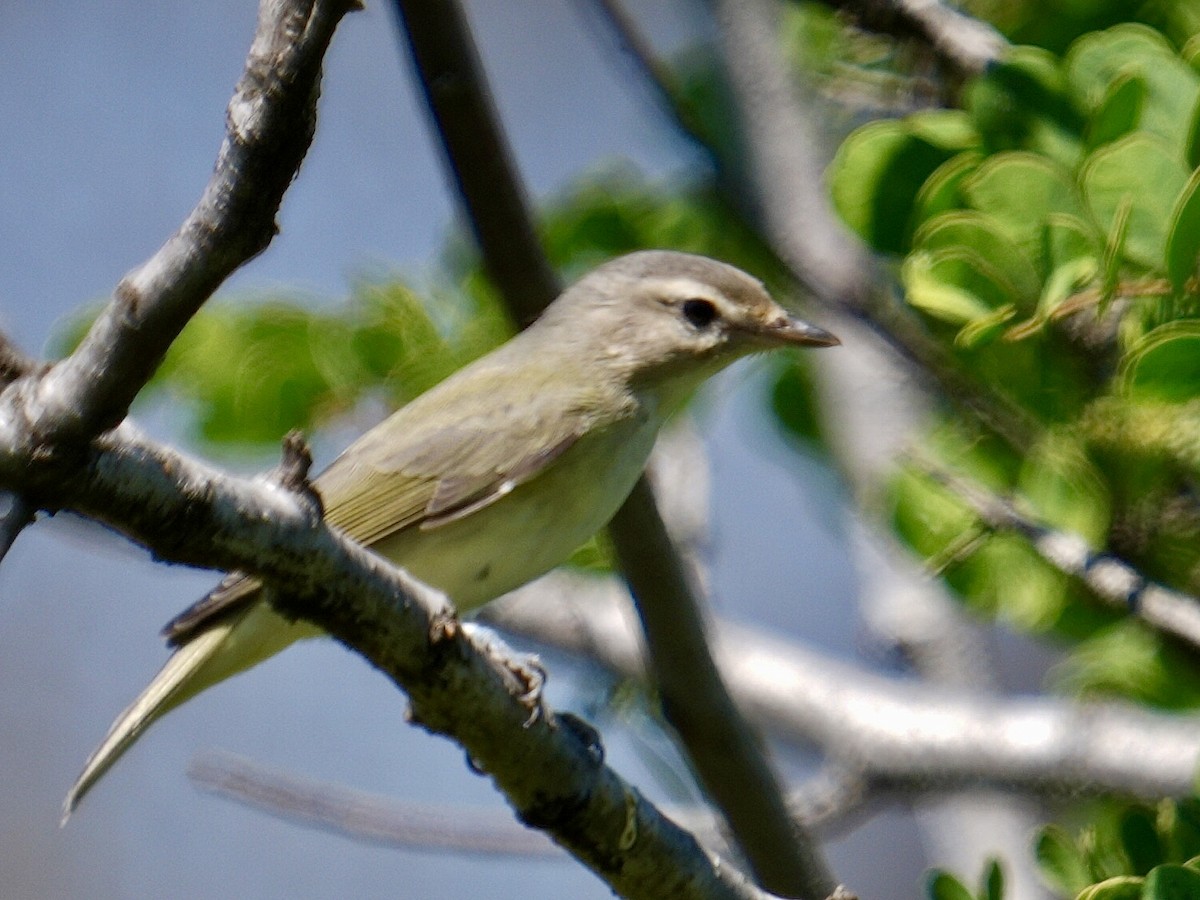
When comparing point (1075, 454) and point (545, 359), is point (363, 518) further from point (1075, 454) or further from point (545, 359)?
point (1075, 454)

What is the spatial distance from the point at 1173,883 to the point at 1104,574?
64cm

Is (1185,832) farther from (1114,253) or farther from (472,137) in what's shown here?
(472,137)

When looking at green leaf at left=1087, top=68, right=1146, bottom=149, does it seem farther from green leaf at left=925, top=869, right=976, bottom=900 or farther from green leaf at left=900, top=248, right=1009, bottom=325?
green leaf at left=925, top=869, right=976, bottom=900

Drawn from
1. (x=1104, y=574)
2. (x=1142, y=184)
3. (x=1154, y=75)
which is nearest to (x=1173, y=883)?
(x=1104, y=574)

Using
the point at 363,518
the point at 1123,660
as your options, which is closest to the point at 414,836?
the point at 363,518

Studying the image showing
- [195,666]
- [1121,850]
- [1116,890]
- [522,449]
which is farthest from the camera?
[522,449]

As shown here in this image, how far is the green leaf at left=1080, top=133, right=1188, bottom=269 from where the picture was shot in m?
2.24

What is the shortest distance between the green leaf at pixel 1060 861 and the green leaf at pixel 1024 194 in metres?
0.89

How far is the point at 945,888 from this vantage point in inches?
85.2

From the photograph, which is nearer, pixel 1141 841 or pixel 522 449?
pixel 1141 841

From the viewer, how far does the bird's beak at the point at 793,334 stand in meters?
3.31

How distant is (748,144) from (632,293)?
445 millimetres

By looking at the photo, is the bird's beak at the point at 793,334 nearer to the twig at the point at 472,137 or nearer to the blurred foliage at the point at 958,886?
the twig at the point at 472,137

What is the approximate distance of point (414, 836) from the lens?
3.68 m
